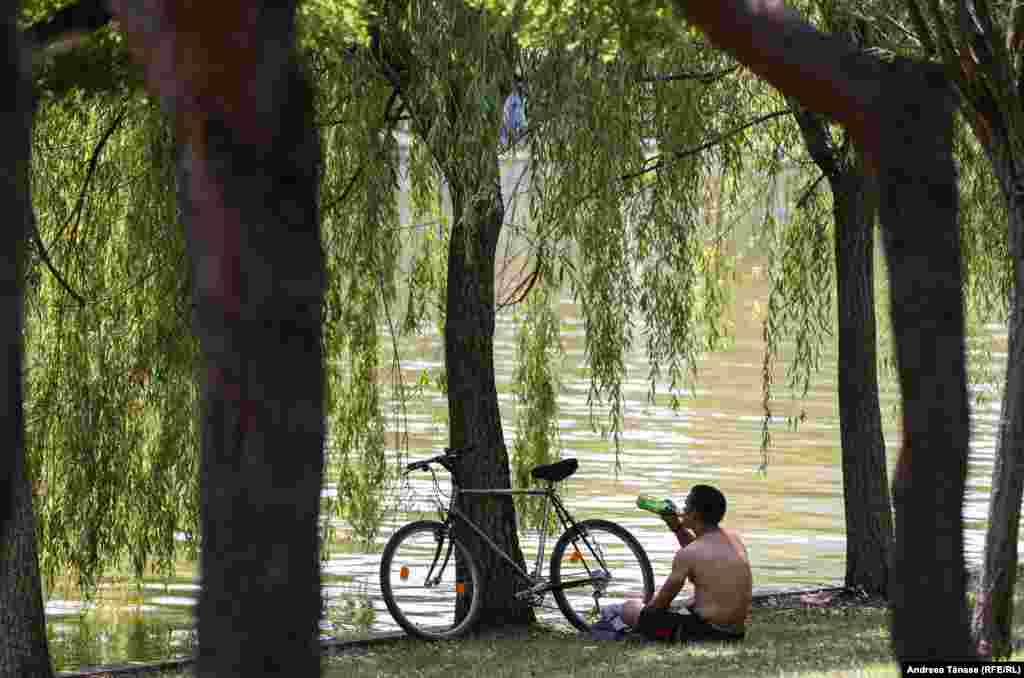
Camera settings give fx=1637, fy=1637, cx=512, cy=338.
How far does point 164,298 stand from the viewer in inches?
393

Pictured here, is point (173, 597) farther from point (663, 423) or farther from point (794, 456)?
point (663, 423)

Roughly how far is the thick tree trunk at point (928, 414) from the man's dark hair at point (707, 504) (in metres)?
5.14

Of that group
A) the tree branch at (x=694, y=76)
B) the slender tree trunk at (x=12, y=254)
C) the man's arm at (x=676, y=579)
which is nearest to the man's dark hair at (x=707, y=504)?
the man's arm at (x=676, y=579)

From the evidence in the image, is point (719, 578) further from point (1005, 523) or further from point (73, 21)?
point (73, 21)

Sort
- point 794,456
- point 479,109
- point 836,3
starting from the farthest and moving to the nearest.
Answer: point 794,456 → point 836,3 → point 479,109

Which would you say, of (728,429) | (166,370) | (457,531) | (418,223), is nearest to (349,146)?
(418,223)

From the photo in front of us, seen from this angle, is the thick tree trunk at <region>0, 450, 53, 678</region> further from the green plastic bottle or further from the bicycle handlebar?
the green plastic bottle

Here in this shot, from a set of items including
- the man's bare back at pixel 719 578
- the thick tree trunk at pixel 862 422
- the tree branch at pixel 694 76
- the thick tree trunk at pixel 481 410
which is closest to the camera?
the man's bare back at pixel 719 578

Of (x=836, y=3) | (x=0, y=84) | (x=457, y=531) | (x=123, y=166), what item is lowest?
(x=457, y=531)

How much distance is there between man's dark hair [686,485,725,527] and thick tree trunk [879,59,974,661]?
5140 millimetres

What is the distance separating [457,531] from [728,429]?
15.2 meters

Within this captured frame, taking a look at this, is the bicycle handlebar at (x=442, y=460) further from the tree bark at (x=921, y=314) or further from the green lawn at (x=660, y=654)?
the tree bark at (x=921, y=314)

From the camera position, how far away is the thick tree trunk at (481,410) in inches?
413

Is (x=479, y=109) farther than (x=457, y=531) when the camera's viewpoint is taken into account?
No
